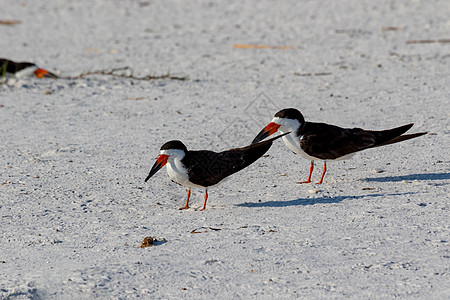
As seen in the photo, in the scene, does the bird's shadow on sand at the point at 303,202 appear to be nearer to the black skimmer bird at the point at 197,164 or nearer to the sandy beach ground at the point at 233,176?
the sandy beach ground at the point at 233,176

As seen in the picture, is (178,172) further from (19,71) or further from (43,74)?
(19,71)

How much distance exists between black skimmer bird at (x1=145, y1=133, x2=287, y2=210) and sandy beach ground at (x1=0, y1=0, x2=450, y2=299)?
245mm

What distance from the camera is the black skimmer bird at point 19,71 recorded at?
921 centimetres

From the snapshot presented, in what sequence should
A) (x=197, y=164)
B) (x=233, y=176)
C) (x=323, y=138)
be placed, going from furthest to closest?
(x=233, y=176) → (x=323, y=138) → (x=197, y=164)

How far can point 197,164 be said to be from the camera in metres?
5.07

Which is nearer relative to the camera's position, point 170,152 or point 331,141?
point 170,152

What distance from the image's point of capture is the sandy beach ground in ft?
12.8

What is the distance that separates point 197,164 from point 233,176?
0.99 metres

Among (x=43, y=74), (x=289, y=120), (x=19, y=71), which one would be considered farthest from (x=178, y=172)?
(x=19, y=71)

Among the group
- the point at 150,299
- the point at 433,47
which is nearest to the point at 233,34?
the point at 433,47

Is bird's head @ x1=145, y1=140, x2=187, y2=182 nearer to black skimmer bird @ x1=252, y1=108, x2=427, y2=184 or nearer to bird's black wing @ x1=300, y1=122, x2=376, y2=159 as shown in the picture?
black skimmer bird @ x1=252, y1=108, x2=427, y2=184

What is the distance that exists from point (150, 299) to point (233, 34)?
8734 mm

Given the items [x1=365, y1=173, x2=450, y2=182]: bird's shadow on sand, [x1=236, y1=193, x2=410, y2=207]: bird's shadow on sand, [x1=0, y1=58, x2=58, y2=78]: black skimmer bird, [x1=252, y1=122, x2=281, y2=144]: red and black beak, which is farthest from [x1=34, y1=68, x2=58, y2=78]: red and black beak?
[x1=365, y1=173, x2=450, y2=182]: bird's shadow on sand

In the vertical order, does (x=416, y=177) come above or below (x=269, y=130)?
below
